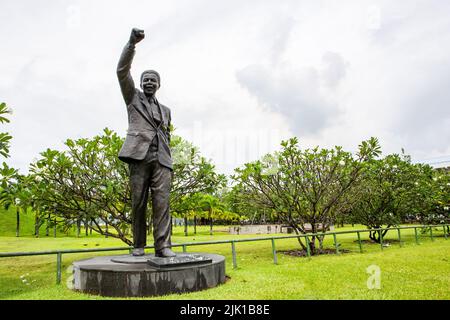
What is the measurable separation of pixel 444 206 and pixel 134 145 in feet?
59.8

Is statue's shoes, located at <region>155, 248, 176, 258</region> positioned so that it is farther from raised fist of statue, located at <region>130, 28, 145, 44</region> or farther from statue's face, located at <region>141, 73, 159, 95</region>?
raised fist of statue, located at <region>130, 28, 145, 44</region>

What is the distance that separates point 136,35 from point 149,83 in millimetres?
962

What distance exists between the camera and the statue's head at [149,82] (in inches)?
223

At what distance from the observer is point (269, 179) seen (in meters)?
12.7

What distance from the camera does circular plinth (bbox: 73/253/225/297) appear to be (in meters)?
4.61

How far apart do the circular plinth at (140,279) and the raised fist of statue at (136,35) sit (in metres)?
3.20

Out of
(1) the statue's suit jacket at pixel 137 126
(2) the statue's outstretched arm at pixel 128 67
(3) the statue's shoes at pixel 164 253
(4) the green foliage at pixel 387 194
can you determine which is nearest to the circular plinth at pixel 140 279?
(3) the statue's shoes at pixel 164 253

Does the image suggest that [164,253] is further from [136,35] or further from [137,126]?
[136,35]

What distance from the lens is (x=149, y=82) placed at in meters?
5.65

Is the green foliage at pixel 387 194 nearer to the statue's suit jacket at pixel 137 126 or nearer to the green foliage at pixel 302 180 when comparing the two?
the green foliage at pixel 302 180

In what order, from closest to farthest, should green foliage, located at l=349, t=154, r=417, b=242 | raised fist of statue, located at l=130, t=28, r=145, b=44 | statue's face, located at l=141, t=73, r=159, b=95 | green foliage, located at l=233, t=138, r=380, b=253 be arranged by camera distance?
1. raised fist of statue, located at l=130, t=28, r=145, b=44
2. statue's face, located at l=141, t=73, r=159, b=95
3. green foliage, located at l=233, t=138, r=380, b=253
4. green foliage, located at l=349, t=154, r=417, b=242

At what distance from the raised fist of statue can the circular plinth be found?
3203mm

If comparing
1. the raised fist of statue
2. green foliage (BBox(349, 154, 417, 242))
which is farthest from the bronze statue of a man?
green foliage (BBox(349, 154, 417, 242))

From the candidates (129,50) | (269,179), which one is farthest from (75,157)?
(269,179)
